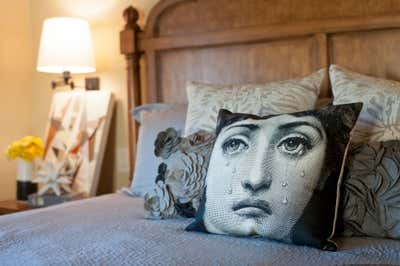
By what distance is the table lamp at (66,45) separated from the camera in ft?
8.16

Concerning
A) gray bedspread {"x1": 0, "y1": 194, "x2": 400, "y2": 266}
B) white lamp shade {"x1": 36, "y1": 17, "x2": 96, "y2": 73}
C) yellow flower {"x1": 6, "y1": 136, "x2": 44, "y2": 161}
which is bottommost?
gray bedspread {"x1": 0, "y1": 194, "x2": 400, "y2": 266}

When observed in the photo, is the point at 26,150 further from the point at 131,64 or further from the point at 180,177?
the point at 180,177

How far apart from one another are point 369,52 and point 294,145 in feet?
2.84

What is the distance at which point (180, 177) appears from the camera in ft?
5.09

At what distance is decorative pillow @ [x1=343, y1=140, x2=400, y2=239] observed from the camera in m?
1.28

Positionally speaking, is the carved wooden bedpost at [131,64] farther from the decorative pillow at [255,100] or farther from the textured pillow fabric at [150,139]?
the decorative pillow at [255,100]

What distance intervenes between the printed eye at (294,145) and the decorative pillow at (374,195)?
17cm

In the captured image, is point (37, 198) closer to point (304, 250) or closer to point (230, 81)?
point (230, 81)

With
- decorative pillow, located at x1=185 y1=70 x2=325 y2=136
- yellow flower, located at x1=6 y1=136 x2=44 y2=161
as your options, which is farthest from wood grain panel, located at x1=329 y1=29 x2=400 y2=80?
yellow flower, located at x1=6 y1=136 x2=44 y2=161

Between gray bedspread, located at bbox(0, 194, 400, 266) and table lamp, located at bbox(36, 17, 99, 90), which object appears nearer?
gray bedspread, located at bbox(0, 194, 400, 266)

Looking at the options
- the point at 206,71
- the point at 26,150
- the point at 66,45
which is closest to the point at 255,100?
the point at 206,71

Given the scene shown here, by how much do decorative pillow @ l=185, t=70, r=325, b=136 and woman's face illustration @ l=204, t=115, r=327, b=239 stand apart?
29 cm

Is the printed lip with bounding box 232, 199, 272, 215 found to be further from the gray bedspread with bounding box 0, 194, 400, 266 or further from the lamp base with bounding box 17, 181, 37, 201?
the lamp base with bounding box 17, 181, 37, 201

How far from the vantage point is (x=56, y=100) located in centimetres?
282
